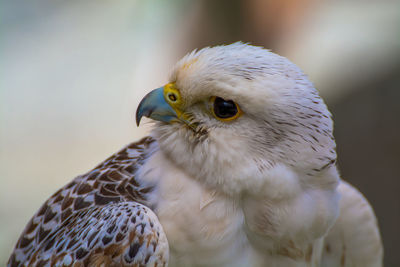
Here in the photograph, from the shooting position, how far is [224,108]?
8.95ft

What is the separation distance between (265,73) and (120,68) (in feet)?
21.2

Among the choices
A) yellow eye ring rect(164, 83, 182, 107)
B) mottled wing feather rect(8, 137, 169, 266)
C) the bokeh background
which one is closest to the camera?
yellow eye ring rect(164, 83, 182, 107)

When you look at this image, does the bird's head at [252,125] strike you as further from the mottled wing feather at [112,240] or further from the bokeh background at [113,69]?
the bokeh background at [113,69]

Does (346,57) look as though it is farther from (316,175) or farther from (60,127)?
(316,175)

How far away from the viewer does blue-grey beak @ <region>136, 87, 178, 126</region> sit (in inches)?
114

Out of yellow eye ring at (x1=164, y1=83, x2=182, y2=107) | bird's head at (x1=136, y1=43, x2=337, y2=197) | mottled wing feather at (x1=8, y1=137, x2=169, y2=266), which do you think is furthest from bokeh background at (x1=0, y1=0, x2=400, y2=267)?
bird's head at (x1=136, y1=43, x2=337, y2=197)

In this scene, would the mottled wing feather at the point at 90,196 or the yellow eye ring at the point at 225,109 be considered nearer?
the yellow eye ring at the point at 225,109

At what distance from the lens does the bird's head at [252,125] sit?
8.84ft

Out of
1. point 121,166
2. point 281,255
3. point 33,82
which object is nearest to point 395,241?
point 281,255

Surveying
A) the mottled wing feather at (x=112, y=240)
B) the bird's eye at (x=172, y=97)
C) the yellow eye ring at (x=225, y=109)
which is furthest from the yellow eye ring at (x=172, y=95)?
the mottled wing feather at (x=112, y=240)

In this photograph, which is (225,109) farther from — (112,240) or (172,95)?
(112,240)

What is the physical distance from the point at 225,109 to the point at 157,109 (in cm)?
42

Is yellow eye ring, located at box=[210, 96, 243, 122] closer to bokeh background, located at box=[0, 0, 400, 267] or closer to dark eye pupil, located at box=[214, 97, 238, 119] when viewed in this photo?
dark eye pupil, located at box=[214, 97, 238, 119]

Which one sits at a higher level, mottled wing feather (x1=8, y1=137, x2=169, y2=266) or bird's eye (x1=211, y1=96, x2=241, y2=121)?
bird's eye (x1=211, y1=96, x2=241, y2=121)
